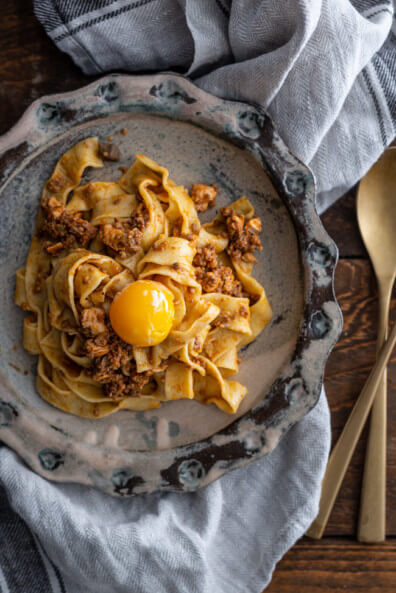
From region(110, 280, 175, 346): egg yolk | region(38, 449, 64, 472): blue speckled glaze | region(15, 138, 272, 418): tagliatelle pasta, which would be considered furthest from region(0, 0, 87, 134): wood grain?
region(38, 449, 64, 472): blue speckled glaze

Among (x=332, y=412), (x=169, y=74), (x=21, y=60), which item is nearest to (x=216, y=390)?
(x=332, y=412)

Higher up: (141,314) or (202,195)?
(202,195)

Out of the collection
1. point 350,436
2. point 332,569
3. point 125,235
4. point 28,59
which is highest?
point 28,59

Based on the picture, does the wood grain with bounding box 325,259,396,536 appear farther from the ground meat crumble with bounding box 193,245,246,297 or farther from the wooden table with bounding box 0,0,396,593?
the ground meat crumble with bounding box 193,245,246,297

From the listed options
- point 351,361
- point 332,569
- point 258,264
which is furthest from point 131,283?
point 332,569

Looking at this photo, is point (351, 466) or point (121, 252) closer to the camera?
point (121, 252)

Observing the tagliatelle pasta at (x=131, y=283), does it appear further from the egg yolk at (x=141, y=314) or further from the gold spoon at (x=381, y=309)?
the gold spoon at (x=381, y=309)

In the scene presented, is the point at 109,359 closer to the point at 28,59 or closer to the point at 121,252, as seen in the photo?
the point at 121,252

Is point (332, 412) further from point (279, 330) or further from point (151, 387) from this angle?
point (151, 387)
